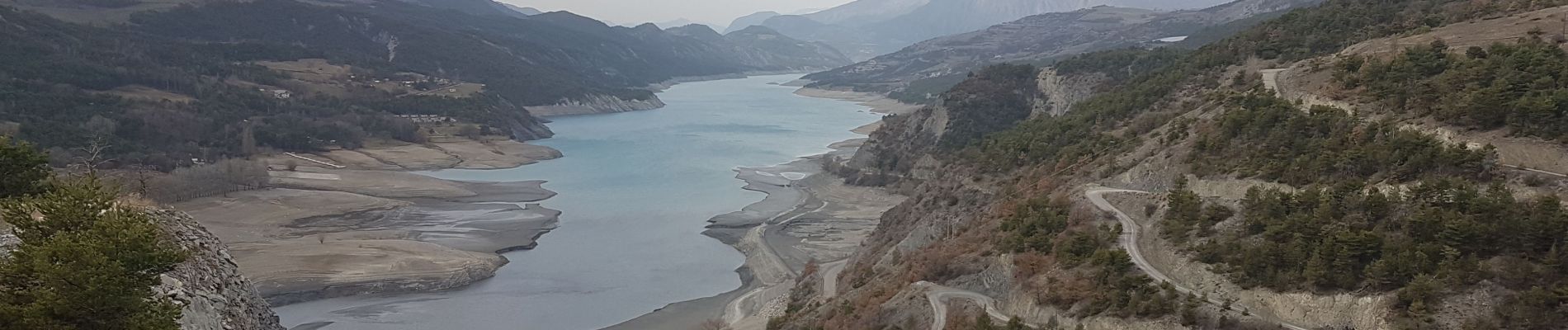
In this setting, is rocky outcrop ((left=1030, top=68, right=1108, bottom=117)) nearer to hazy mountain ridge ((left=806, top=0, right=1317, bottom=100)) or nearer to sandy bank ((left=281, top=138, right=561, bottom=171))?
sandy bank ((left=281, top=138, right=561, bottom=171))

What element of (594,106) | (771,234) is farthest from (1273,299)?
(594,106)

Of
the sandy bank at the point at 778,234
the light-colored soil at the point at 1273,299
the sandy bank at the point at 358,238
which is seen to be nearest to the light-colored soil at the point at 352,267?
the sandy bank at the point at 358,238

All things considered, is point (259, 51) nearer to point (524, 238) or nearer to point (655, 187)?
point (655, 187)

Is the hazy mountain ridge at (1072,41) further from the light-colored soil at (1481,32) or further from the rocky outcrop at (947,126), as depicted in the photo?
the light-colored soil at (1481,32)

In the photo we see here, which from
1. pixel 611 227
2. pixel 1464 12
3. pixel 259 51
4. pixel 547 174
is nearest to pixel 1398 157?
pixel 1464 12

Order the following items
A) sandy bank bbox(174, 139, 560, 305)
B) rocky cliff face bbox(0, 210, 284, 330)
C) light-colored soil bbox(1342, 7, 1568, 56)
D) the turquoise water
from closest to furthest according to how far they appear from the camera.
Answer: rocky cliff face bbox(0, 210, 284, 330)
light-colored soil bbox(1342, 7, 1568, 56)
the turquoise water
sandy bank bbox(174, 139, 560, 305)

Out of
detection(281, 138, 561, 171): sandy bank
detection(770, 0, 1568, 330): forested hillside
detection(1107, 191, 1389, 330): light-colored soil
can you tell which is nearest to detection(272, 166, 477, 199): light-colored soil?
detection(281, 138, 561, 171): sandy bank
